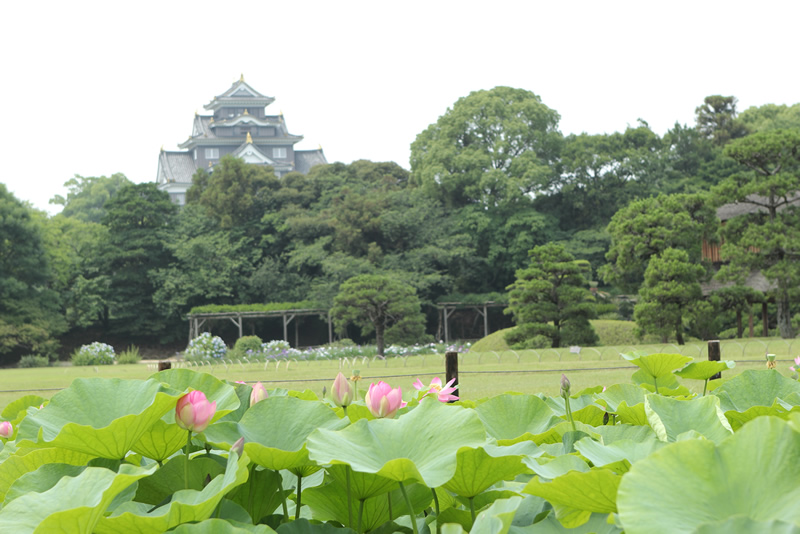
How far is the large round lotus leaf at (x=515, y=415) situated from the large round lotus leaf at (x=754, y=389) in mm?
417

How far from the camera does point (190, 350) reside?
19.3m

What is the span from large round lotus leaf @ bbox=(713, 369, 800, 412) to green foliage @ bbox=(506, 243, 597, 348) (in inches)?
622

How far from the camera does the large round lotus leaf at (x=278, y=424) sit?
993mm

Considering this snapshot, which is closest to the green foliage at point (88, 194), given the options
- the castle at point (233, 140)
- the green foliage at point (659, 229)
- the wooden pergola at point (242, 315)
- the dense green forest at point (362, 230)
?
the castle at point (233, 140)

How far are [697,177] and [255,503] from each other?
26.9 m

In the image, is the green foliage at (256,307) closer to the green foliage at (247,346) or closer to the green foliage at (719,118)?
the green foliage at (247,346)

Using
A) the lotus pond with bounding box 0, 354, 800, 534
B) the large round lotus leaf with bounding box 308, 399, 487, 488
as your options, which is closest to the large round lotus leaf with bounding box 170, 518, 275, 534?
the lotus pond with bounding box 0, 354, 800, 534

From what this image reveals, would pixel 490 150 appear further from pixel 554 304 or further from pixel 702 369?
pixel 702 369

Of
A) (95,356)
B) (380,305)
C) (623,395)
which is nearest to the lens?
(623,395)

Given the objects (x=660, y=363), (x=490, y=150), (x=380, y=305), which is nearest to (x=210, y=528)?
(x=660, y=363)

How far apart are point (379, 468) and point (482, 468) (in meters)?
0.14

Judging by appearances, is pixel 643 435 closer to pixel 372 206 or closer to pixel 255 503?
pixel 255 503

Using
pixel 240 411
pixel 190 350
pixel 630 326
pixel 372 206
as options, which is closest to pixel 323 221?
pixel 372 206

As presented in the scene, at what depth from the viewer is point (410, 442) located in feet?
3.00
